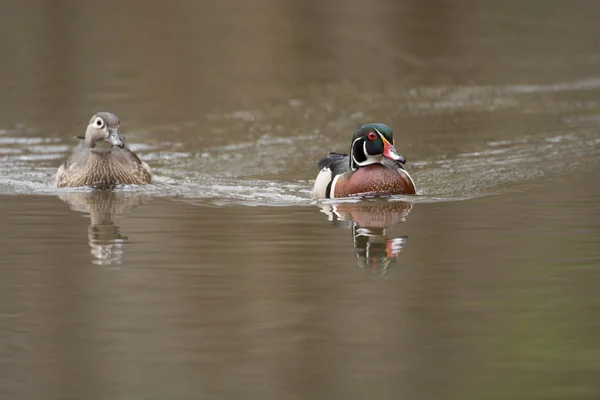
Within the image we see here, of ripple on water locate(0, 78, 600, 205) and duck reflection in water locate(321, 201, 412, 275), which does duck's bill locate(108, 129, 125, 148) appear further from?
duck reflection in water locate(321, 201, 412, 275)

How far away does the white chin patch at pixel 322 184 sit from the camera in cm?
1413

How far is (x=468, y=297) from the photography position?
8445mm

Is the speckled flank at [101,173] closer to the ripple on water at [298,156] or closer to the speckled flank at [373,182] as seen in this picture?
the ripple on water at [298,156]

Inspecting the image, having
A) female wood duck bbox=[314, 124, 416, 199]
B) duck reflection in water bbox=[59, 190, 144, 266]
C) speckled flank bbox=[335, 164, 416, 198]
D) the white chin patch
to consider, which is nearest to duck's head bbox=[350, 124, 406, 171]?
female wood duck bbox=[314, 124, 416, 199]

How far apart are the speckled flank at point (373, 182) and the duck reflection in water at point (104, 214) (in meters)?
2.11

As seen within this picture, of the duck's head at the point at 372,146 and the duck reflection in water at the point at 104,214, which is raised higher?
the duck's head at the point at 372,146

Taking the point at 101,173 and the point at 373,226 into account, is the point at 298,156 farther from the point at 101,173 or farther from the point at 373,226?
the point at 373,226

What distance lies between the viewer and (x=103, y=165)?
15.1 metres

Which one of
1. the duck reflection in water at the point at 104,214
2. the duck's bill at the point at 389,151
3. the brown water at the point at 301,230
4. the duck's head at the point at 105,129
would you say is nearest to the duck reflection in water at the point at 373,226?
the brown water at the point at 301,230

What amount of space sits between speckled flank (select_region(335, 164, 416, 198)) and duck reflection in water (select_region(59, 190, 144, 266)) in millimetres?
2109

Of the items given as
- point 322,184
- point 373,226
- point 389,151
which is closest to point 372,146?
point 389,151

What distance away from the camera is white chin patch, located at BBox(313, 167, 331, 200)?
1413 cm

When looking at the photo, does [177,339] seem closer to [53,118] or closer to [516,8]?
[53,118]

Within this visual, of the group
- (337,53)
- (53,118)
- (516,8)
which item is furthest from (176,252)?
(516,8)
